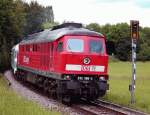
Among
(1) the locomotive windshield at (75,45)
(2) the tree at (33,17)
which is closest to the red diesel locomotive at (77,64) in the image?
(1) the locomotive windshield at (75,45)

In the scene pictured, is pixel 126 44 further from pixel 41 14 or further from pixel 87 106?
pixel 87 106

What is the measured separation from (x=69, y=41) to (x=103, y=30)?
315 feet

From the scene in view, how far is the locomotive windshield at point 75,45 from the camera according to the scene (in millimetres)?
23609

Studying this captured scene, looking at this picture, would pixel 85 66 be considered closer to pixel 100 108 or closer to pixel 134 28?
pixel 100 108

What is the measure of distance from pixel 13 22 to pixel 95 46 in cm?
Answer: 3138

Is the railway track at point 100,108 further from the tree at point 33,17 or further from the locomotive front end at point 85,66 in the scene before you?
the tree at point 33,17

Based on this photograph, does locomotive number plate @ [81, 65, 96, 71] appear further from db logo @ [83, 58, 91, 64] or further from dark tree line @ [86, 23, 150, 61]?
dark tree line @ [86, 23, 150, 61]

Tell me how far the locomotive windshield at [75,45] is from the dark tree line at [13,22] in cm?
2618

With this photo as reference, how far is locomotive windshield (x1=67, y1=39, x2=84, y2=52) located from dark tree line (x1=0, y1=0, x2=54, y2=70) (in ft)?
85.9

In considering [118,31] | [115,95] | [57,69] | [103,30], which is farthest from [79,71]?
[103,30]

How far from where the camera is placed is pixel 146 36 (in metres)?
126

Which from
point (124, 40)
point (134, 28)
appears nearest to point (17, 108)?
point (134, 28)

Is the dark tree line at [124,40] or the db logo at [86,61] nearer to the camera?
the db logo at [86,61]

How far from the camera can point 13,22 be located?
54.5m
